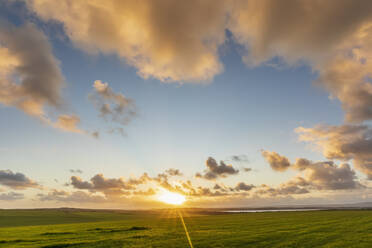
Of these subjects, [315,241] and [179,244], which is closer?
[315,241]

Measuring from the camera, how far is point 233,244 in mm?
32469

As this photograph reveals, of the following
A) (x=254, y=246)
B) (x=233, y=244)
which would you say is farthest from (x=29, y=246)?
(x=254, y=246)

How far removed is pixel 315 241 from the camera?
32.0 meters

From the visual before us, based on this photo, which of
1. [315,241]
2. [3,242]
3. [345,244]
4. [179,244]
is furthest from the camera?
[3,242]

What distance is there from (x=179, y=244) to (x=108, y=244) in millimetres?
11442

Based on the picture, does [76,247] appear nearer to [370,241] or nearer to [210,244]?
[210,244]

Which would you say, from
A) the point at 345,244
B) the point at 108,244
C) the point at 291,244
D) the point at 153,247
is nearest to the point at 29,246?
the point at 108,244

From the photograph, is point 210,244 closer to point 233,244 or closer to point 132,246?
point 233,244

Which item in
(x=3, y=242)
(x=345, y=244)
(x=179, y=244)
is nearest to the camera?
(x=345, y=244)

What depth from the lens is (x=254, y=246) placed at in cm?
3038

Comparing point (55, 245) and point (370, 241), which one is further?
point (55, 245)

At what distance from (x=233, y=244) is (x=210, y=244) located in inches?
129

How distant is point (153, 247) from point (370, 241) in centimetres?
2917

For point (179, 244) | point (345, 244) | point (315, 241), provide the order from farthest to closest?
point (179, 244), point (315, 241), point (345, 244)
